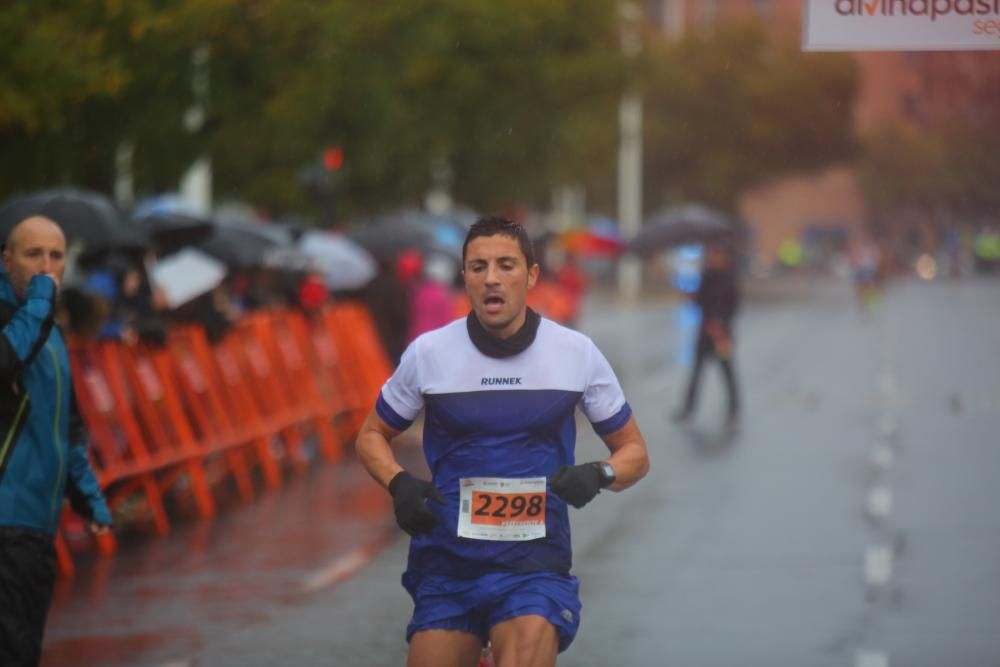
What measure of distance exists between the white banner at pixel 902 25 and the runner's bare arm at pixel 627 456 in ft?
5.81

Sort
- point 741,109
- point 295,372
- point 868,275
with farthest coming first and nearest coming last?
point 741,109, point 868,275, point 295,372

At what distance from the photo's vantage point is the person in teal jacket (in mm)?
6273

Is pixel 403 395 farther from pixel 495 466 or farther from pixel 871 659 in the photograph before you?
pixel 871 659

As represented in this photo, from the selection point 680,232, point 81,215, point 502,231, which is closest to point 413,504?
point 502,231

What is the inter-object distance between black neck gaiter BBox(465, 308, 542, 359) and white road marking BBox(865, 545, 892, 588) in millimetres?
5303

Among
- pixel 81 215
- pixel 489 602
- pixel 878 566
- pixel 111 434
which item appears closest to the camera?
pixel 489 602

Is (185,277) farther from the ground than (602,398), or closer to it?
farther from the ground

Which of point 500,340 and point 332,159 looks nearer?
point 500,340

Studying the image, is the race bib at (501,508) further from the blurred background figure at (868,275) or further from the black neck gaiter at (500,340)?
the blurred background figure at (868,275)

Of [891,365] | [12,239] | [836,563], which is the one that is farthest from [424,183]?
[12,239]

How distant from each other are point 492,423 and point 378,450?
35cm

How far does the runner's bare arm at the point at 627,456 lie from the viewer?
5555mm

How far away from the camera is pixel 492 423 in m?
5.48

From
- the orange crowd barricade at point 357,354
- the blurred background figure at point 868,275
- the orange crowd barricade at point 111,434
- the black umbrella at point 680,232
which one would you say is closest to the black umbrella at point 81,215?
the orange crowd barricade at point 111,434
